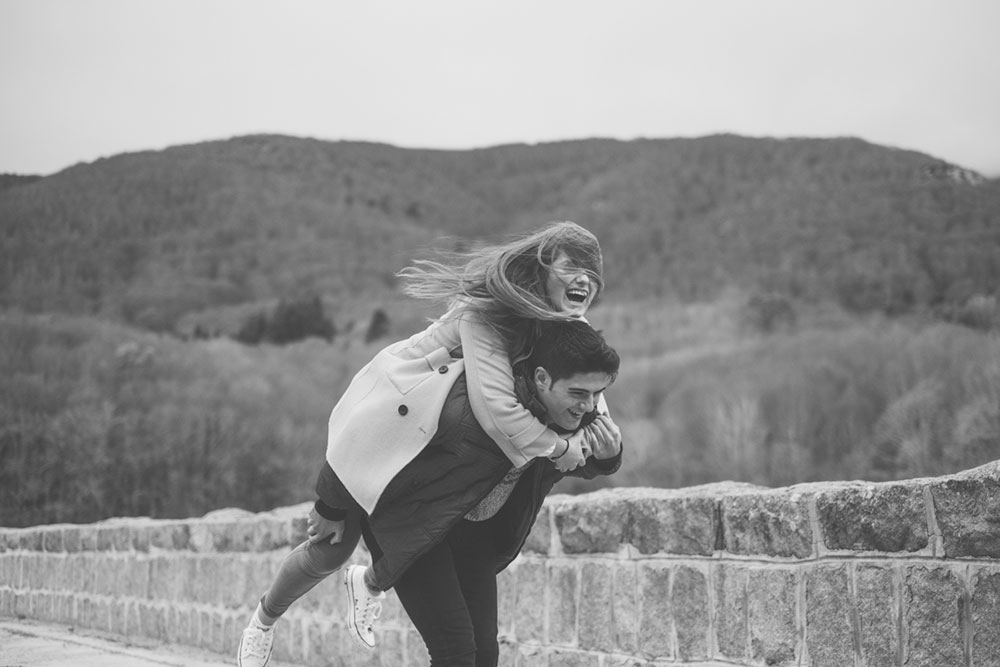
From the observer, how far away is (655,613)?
4488 millimetres

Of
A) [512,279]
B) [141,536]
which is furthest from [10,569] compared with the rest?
[512,279]

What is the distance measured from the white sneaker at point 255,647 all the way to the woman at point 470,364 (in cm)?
91

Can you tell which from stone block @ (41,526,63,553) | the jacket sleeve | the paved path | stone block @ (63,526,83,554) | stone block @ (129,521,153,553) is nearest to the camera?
the jacket sleeve

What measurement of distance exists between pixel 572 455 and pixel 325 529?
2.85 feet

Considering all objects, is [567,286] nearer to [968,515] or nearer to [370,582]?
[370,582]

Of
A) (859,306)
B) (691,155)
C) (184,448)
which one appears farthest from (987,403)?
(691,155)

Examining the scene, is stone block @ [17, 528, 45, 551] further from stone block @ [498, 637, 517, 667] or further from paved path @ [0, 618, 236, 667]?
stone block @ [498, 637, 517, 667]

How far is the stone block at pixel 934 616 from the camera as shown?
3336 millimetres

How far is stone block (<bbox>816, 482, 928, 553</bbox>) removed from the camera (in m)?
3.48

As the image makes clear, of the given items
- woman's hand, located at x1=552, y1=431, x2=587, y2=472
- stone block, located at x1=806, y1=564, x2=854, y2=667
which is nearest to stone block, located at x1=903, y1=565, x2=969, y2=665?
stone block, located at x1=806, y1=564, x2=854, y2=667

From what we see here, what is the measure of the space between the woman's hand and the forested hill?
3427 cm

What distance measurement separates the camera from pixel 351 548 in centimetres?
360

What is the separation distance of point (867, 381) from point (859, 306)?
15.6 meters

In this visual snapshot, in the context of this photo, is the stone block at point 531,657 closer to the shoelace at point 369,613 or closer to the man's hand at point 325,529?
the shoelace at point 369,613
